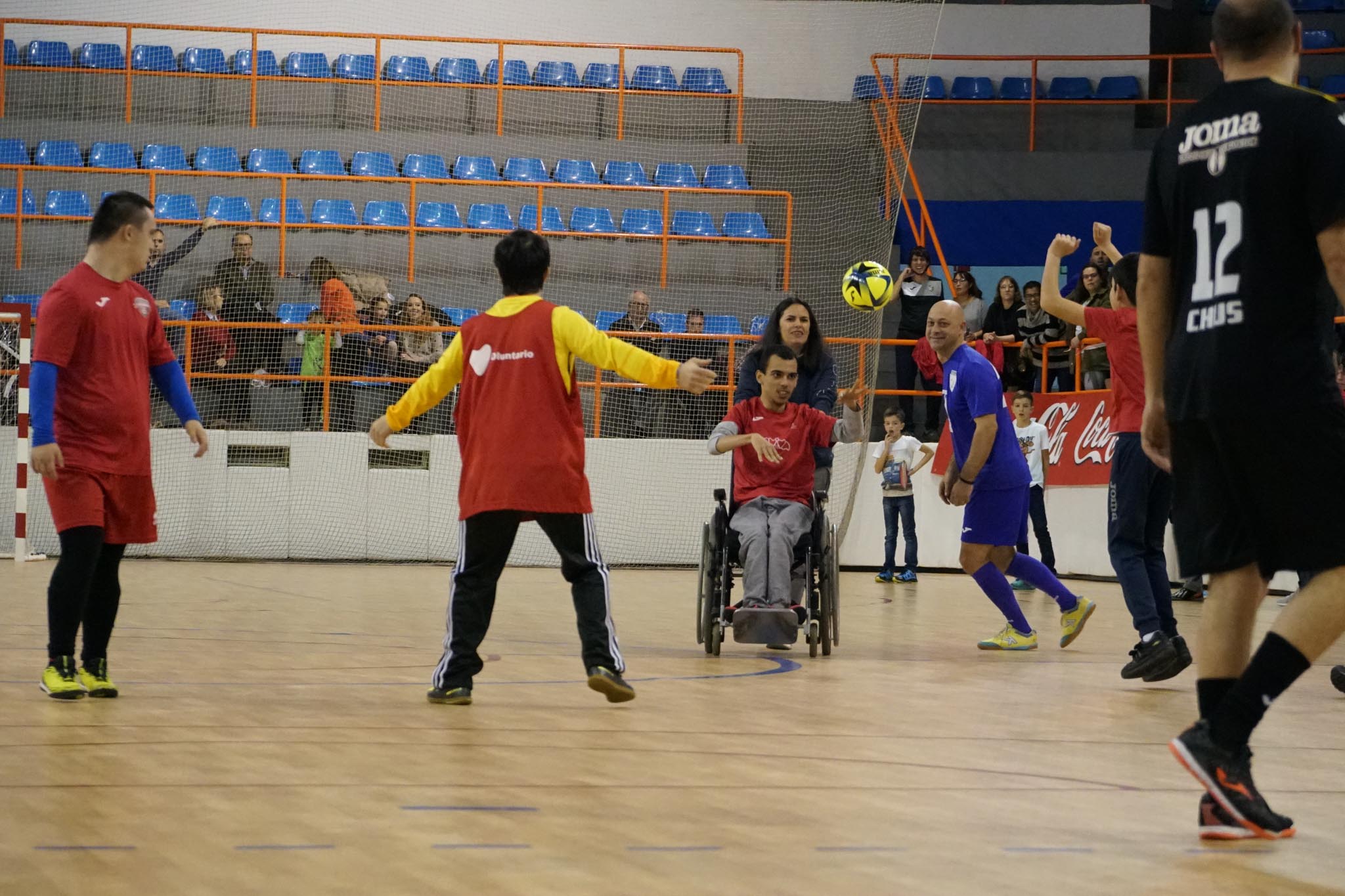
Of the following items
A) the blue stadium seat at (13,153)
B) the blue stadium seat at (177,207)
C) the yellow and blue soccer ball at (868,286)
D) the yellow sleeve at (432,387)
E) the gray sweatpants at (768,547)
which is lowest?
the gray sweatpants at (768,547)

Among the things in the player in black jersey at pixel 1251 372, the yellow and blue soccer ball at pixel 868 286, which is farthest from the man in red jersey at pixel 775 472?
the player in black jersey at pixel 1251 372

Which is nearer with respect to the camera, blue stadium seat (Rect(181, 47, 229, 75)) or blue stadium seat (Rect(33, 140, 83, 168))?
blue stadium seat (Rect(33, 140, 83, 168))

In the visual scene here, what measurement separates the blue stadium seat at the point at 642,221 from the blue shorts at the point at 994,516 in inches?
387

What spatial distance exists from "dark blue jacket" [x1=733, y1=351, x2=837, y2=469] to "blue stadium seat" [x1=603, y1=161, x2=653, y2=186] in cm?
1021

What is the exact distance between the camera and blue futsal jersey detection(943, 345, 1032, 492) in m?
6.86

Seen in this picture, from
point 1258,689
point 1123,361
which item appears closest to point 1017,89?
point 1123,361

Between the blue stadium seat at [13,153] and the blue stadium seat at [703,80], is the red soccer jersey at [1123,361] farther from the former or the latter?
the blue stadium seat at [13,153]

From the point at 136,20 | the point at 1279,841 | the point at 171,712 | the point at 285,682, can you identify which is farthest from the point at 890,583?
the point at 136,20

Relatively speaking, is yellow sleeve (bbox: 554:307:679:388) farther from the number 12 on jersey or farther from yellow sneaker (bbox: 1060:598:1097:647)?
yellow sneaker (bbox: 1060:598:1097:647)

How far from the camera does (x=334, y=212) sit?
16062 mm

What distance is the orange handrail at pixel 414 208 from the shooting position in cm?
1527

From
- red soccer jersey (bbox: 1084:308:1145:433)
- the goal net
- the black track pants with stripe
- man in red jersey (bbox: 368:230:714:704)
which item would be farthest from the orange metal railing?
the black track pants with stripe

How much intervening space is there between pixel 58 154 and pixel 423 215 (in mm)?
3957

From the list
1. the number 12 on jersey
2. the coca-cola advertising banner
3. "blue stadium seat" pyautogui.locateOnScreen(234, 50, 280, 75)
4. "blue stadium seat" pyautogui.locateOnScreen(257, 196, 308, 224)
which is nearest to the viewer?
the number 12 on jersey
